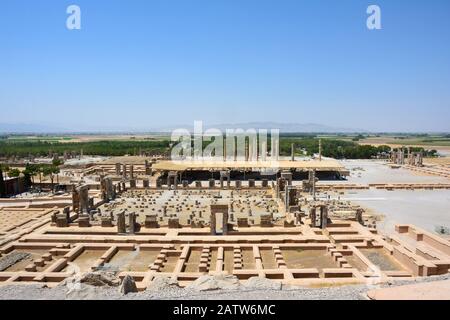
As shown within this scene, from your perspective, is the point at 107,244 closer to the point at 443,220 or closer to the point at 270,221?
the point at 270,221

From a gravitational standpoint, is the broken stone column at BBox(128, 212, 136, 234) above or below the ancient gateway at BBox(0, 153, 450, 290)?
above

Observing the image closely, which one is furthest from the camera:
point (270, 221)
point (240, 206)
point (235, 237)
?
point (240, 206)

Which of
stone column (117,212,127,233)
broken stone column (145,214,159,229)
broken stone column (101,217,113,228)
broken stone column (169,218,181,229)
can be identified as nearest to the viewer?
stone column (117,212,127,233)

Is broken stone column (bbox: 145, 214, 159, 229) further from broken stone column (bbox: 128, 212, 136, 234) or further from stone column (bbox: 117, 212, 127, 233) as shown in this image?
stone column (bbox: 117, 212, 127, 233)

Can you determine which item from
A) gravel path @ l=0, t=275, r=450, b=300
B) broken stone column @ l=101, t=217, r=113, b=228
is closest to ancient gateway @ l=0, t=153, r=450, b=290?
broken stone column @ l=101, t=217, r=113, b=228

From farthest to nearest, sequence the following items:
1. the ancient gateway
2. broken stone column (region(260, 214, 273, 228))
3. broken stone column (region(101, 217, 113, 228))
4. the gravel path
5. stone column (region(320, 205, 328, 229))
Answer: broken stone column (region(101, 217, 113, 228)), broken stone column (region(260, 214, 273, 228)), stone column (region(320, 205, 328, 229)), the ancient gateway, the gravel path

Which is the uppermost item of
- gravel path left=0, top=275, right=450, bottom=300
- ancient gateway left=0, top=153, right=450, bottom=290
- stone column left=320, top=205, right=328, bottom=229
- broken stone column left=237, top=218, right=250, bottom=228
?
gravel path left=0, top=275, right=450, bottom=300

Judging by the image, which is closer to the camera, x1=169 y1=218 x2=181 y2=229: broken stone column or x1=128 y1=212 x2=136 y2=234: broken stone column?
x1=128 y1=212 x2=136 y2=234: broken stone column
